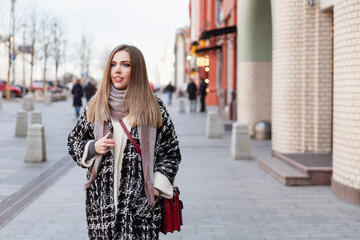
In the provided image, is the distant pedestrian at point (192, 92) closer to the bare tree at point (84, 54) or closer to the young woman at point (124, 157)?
the young woman at point (124, 157)

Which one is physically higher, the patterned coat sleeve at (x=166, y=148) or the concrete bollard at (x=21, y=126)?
the patterned coat sleeve at (x=166, y=148)

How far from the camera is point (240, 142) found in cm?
1239

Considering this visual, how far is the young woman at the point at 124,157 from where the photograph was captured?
3568 millimetres

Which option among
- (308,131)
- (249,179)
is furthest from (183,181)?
(308,131)

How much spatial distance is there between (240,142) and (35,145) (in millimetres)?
4207

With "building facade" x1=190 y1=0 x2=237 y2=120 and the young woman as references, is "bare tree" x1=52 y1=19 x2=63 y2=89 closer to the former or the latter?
"building facade" x1=190 y1=0 x2=237 y2=120

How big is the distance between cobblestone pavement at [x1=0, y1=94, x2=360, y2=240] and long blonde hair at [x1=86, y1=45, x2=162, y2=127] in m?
2.78

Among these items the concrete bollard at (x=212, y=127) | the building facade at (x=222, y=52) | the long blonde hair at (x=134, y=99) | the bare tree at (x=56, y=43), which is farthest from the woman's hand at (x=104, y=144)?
A: the bare tree at (x=56, y=43)

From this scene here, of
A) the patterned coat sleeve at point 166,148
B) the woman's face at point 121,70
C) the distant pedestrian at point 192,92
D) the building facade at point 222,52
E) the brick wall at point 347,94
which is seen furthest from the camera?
the distant pedestrian at point 192,92

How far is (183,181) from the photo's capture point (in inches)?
380

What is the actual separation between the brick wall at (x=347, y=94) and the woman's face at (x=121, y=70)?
4.68 m

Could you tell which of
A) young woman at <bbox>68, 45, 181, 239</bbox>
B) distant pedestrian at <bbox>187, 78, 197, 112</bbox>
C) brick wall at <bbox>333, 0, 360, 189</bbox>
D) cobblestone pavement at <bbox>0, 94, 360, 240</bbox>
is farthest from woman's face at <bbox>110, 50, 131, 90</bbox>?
distant pedestrian at <bbox>187, 78, 197, 112</bbox>

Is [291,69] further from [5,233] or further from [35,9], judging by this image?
[35,9]

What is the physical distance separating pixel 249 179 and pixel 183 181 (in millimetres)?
1126
